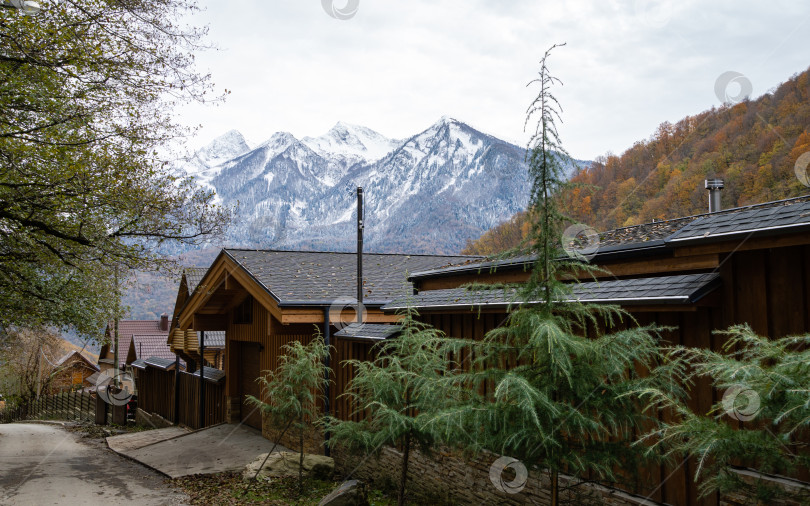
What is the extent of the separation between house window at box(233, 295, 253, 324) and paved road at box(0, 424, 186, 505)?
419cm

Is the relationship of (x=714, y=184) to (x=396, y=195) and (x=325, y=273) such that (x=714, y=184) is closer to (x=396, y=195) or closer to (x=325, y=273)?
(x=325, y=273)

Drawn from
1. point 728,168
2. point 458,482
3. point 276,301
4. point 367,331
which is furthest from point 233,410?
point 728,168

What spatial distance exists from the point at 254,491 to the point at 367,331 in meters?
3.15

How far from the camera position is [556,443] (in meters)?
4.17

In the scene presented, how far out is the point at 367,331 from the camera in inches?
404

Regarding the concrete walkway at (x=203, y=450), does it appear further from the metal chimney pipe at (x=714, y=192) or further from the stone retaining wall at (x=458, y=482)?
the metal chimney pipe at (x=714, y=192)

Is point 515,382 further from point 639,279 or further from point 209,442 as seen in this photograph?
point 209,442

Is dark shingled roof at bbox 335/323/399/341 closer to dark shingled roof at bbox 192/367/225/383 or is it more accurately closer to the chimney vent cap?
the chimney vent cap

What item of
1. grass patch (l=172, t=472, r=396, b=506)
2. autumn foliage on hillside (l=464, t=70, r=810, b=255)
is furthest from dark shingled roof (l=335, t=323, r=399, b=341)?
autumn foliage on hillside (l=464, t=70, r=810, b=255)

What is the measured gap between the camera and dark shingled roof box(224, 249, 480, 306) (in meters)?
11.9

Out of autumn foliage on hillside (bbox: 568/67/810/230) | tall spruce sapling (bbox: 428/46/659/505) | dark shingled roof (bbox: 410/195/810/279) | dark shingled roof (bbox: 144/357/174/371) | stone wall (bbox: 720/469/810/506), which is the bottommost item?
dark shingled roof (bbox: 144/357/174/371)

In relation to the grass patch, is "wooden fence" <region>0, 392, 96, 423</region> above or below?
below

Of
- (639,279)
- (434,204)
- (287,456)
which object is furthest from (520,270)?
(434,204)

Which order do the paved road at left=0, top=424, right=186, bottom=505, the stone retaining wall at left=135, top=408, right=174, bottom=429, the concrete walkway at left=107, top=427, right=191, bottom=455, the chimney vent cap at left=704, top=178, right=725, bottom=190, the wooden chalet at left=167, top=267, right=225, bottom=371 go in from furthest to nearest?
the stone retaining wall at left=135, top=408, right=174, bottom=429
the wooden chalet at left=167, top=267, right=225, bottom=371
the concrete walkway at left=107, top=427, right=191, bottom=455
the chimney vent cap at left=704, top=178, right=725, bottom=190
the paved road at left=0, top=424, right=186, bottom=505
